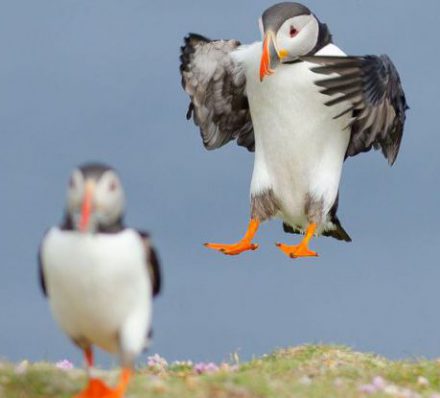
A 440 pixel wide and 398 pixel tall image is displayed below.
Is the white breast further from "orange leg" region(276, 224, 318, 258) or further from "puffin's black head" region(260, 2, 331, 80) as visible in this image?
"orange leg" region(276, 224, 318, 258)

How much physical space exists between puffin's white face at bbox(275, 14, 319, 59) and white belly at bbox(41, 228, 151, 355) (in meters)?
6.35

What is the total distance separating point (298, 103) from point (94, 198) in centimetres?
661

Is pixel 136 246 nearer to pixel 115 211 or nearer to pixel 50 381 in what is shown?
pixel 115 211

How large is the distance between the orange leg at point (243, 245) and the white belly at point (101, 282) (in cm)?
609

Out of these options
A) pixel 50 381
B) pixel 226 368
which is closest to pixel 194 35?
pixel 226 368

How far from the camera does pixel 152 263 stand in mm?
8969

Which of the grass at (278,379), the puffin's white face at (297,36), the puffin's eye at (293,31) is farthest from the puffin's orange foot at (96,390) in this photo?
the puffin's eye at (293,31)

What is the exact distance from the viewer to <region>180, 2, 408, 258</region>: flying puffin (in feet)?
47.2

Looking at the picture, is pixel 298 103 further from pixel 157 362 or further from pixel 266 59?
pixel 157 362

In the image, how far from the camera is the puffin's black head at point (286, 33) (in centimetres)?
1438

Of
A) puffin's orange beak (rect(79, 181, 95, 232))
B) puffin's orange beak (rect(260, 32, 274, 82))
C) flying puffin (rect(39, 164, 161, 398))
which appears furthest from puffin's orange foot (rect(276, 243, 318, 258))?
puffin's orange beak (rect(79, 181, 95, 232))

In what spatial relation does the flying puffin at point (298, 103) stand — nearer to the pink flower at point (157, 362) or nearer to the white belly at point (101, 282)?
the pink flower at point (157, 362)

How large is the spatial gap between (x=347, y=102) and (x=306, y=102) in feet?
1.79

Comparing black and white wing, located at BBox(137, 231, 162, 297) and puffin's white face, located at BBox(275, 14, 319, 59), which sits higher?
puffin's white face, located at BBox(275, 14, 319, 59)
